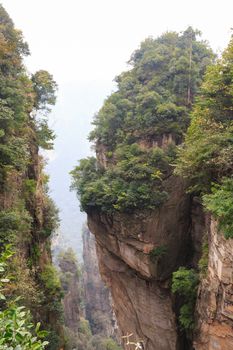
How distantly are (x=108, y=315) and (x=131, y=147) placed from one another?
34.6 meters

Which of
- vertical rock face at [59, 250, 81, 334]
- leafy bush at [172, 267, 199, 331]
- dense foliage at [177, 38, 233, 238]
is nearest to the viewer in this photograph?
dense foliage at [177, 38, 233, 238]

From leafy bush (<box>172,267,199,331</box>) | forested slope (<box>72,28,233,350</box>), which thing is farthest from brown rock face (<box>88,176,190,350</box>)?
leafy bush (<box>172,267,199,331</box>)

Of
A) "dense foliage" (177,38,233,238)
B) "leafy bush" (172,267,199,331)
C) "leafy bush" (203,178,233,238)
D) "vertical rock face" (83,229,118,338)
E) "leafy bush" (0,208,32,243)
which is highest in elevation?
"dense foliage" (177,38,233,238)

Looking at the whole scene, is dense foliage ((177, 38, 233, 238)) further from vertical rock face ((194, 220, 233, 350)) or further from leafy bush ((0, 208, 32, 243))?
leafy bush ((0, 208, 32, 243))

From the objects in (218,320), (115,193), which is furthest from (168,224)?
(218,320)

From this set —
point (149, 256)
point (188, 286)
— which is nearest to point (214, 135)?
point (188, 286)

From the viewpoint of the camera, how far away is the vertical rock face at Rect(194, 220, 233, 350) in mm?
9383

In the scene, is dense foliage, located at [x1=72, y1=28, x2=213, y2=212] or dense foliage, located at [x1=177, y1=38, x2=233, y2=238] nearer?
dense foliage, located at [x1=177, y1=38, x2=233, y2=238]

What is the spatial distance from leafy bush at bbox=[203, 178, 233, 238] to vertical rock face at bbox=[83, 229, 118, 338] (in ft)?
116

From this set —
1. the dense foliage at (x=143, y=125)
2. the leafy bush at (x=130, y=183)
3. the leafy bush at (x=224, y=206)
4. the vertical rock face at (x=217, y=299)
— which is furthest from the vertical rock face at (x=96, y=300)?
the leafy bush at (x=224, y=206)

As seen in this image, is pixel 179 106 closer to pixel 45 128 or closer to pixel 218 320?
pixel 45 128

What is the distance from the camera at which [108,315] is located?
1735 inches

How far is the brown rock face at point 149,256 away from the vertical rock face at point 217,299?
4.09 meters

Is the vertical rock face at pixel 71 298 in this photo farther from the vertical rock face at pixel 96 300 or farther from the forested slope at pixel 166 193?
the forested slope at pixel 166 193
